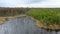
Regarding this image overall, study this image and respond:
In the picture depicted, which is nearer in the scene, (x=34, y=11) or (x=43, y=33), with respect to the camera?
(x=43, y=33)

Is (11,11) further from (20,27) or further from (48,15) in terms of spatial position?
(48,15)

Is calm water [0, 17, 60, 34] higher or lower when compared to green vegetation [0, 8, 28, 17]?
lower

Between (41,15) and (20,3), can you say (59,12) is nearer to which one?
(41,15)

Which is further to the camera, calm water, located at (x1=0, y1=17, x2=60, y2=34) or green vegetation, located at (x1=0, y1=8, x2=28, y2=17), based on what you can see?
green vegetation, located at (x1=0, y1=8, x2=28, y2=17)

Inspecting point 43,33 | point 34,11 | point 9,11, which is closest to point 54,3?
point 34,11

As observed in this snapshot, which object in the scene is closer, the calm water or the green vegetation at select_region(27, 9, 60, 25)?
the calm water

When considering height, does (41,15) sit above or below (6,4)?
below
